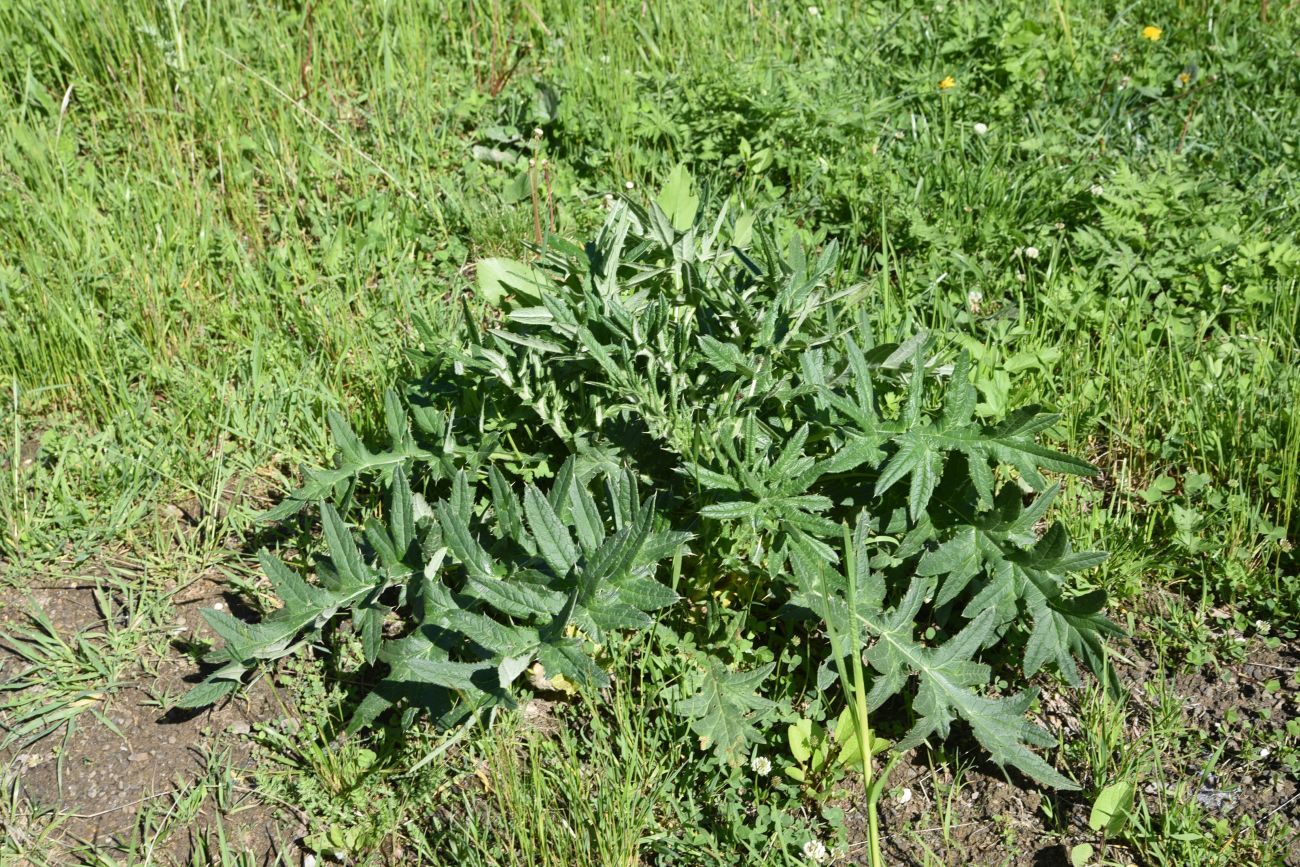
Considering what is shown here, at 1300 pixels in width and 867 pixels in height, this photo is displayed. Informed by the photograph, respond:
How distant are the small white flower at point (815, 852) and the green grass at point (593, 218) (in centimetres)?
15

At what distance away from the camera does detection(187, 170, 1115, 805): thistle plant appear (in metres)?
2.29

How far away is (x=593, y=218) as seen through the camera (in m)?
4.02

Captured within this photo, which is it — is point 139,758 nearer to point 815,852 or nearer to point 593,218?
point 815,852

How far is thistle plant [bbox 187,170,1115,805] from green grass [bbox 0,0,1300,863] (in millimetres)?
325

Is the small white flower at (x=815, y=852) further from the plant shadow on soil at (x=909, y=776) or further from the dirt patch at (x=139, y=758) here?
the dirt patch at (x=139, y=758)

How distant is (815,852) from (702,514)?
2.42ft

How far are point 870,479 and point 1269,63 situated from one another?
117 inches

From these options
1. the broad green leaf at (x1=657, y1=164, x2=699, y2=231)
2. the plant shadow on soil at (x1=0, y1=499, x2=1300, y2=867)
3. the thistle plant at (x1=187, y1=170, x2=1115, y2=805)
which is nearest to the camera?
the thistle plant at (x1=187, y1=170, x2=1115, y2=805)

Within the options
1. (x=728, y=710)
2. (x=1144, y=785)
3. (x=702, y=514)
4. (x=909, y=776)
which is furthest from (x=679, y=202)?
(x=1144, y=785)

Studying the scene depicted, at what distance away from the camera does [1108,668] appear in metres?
2.42

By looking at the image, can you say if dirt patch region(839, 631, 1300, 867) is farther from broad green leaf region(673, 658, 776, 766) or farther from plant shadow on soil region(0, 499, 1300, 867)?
broad green leaf region(673, 658, 776, 766)

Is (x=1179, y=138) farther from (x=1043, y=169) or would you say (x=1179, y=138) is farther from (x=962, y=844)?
(x=962, y=844)

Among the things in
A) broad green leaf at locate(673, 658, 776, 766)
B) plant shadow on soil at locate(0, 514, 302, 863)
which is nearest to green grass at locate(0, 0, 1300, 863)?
plant shadow on soil at locate(0, 514, 302, 863)

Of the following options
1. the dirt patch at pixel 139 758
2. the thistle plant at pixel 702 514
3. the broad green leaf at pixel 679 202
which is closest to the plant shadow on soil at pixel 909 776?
the dirt patch at pixel 139 758
